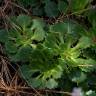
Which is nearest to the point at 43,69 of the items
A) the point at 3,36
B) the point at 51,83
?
the point at 51,83

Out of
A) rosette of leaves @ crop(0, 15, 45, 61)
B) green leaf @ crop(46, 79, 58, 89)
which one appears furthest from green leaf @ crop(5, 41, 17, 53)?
green leaf @ crop(46, 79, 58, 89)

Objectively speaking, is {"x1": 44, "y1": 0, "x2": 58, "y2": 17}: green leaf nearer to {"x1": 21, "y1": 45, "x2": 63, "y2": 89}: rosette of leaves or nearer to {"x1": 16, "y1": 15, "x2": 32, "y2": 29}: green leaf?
Answer: {"x1": 16, "y1": 15, "x2": 32, "y2": 29}: green leaf

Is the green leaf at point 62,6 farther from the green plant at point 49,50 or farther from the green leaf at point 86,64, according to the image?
the green leaf at point 86,64

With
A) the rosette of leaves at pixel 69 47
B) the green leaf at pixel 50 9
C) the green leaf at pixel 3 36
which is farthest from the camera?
the green leaf at pixel 50 9

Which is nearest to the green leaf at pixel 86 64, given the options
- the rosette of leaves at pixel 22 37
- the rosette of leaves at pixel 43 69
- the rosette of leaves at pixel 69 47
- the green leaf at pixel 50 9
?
the rosette of leaves at pixel 69 47

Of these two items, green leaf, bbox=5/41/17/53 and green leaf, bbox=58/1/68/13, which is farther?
green leaf, bbox=58/1/68/13

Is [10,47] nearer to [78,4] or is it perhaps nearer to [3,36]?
[3,36]

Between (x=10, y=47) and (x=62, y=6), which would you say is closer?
(x=10, y=47)

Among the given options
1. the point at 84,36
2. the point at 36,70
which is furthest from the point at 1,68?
the point at 84,36
